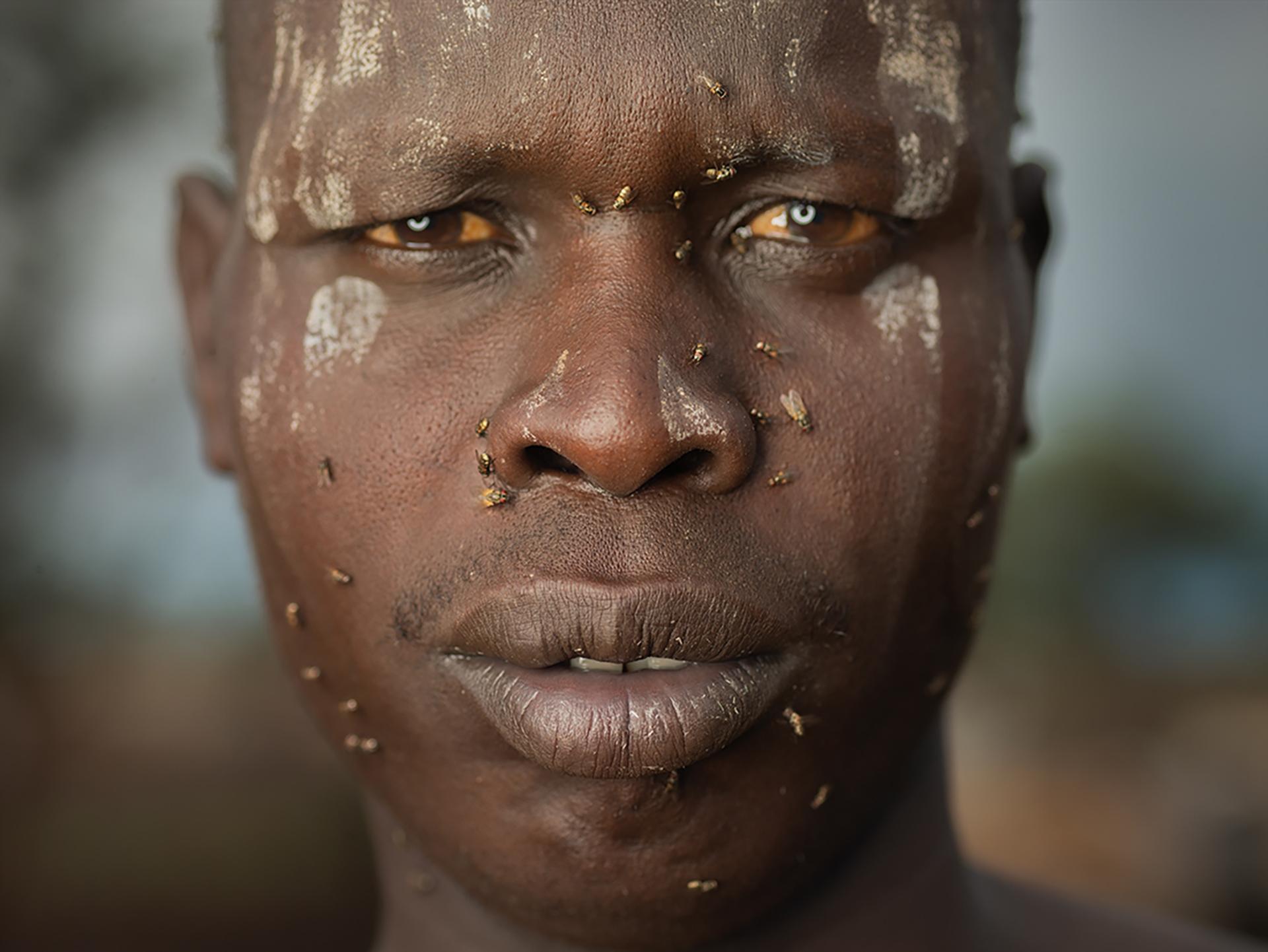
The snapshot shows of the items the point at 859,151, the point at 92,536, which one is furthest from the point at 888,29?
the point at 92,536

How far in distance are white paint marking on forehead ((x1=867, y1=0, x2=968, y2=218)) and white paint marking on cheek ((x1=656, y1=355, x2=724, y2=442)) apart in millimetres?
431

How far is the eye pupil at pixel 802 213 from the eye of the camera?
1.98 m

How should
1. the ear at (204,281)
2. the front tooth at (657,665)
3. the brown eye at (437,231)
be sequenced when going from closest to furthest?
the front tooth at (657,665) < the brown eye at (437,231) < the ear at (204,281)

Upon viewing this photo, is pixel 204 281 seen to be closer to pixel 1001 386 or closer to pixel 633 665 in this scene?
pixel 633 665

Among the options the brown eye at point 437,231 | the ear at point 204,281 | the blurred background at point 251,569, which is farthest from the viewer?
the blurred background at point 251,569

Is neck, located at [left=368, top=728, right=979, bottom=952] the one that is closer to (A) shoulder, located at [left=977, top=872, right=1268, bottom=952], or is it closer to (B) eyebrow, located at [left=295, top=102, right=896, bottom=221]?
(A) shoulder, located at [left=977, top=872, right=1268, bottom=952]

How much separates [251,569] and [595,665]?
1952mm

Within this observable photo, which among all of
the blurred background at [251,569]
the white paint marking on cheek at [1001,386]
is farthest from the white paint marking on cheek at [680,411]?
the blurred background at [251,569]

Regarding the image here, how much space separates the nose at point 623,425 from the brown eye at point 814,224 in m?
0.24

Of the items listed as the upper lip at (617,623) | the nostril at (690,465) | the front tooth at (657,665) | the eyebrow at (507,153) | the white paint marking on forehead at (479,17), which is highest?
the white paint marking on forehead at (479,17)

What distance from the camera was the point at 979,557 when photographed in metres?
2.14

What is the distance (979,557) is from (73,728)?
4556 millimetres

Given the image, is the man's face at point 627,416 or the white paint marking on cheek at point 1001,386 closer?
the man's face at point 627,416

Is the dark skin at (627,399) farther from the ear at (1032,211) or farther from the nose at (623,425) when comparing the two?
the ear at (1032,211)
